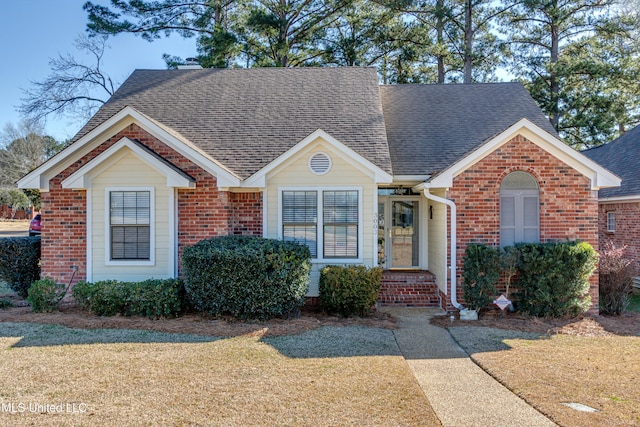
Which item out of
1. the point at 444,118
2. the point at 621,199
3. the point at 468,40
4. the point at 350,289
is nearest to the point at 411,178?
the point at 350,289

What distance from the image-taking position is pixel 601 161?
58.2 ft

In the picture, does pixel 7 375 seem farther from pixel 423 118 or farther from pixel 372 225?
pixel 423 118

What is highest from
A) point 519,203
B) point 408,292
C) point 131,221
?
point 519,203

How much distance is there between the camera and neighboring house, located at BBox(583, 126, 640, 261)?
1307cm

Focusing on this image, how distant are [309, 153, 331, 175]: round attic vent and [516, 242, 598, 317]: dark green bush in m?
4.43

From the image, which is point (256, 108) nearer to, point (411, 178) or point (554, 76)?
point (411, 178)

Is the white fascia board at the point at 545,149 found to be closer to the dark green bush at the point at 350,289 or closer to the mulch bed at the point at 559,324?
the dark green bush at the point at 350,289

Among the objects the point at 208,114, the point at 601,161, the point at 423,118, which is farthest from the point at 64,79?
the point at 601,161

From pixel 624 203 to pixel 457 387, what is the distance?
462 inches

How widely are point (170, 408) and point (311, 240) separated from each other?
5694mm

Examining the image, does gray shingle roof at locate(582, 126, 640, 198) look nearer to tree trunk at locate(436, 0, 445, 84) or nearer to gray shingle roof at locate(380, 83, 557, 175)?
gray shingle roof at locate(380, 83, 557, 175)

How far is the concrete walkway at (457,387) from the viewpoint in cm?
450

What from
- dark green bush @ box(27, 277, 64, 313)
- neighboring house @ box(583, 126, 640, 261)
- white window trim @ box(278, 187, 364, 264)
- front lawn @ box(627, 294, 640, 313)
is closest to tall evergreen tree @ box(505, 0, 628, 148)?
neighboring house @ box(583, 126, 640, 261)

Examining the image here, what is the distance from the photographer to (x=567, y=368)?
19.7 ft
